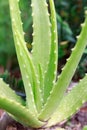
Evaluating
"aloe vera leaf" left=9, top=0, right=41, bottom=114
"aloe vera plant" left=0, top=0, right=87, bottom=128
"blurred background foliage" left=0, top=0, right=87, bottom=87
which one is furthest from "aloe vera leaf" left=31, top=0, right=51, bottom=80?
"blurred background foliage" left=0, top=0, right=87, bottom=87

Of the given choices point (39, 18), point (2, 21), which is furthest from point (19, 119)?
point (2, 21)

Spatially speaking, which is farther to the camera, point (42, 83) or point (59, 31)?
point (59, 31)

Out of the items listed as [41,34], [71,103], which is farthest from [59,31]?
[71,103]

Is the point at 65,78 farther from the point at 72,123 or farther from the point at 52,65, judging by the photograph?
the point at 72,123

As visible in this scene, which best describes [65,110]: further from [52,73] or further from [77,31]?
[77,31]

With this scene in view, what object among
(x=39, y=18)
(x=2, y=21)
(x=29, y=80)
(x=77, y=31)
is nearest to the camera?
(x=29, y=80)

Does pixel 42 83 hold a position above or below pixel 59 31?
above

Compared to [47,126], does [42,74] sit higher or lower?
higher
